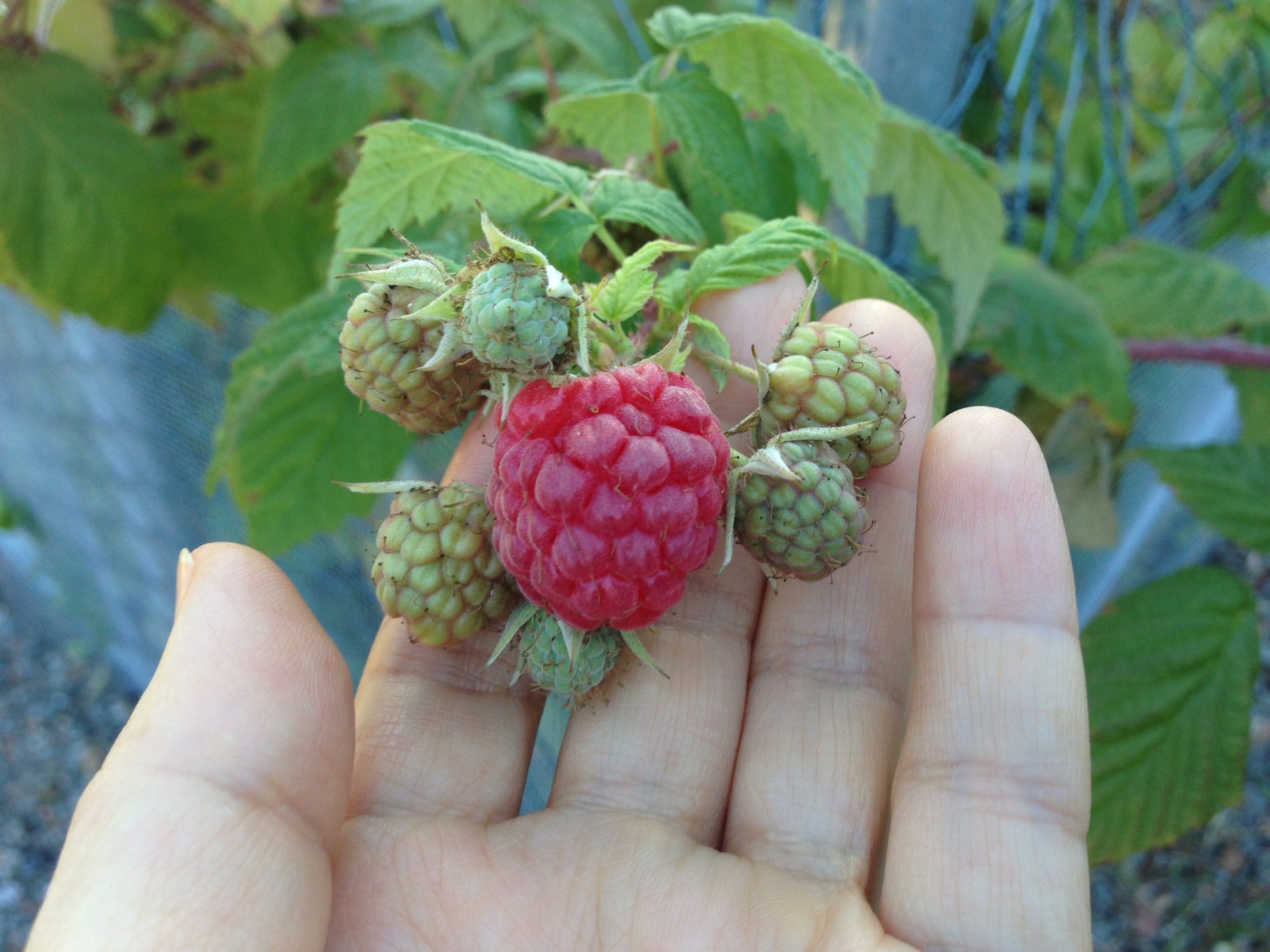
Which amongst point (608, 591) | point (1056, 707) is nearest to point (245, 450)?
point (608, 591)

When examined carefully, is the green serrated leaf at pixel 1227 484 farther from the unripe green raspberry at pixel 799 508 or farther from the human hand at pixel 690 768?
the unripe green raspberry at pixel 799 508

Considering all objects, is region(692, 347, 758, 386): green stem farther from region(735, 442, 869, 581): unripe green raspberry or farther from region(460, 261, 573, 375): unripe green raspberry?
region(460, 261, 573, 375): unripe green raspberry

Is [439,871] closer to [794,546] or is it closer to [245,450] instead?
[794,546]

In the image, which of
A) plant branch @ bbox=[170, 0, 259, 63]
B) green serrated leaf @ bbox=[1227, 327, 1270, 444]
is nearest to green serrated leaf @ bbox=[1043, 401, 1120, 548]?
green serrated leaf @ bbox=[1227, 327, 1270, 444]

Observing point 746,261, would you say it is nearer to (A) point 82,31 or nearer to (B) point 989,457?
(B) point 989,457

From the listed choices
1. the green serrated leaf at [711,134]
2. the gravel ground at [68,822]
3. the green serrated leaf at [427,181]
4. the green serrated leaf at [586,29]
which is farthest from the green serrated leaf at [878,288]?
the gravel ground at [68,822]

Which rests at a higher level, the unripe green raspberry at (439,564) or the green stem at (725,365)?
the green stem at (725,365)

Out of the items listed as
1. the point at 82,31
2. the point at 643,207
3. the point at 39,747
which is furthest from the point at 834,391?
the point at 39,747
